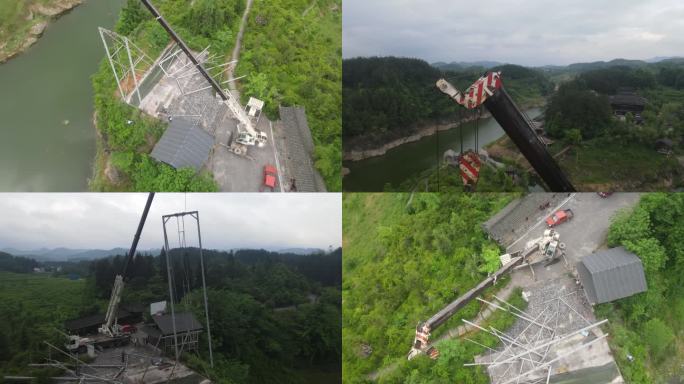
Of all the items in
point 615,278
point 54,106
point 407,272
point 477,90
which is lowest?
point 615,278

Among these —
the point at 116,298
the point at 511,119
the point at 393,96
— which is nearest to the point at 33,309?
the point at 116,298

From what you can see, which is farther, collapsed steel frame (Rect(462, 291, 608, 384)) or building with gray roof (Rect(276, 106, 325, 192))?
building with gray roof (Rect(276, 106, 325, 192))

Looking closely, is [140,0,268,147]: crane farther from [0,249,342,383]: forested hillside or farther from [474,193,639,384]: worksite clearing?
[474,193,639,384]: worksite clearing

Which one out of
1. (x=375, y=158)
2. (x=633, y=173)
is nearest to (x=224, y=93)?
(x=375, y=158)

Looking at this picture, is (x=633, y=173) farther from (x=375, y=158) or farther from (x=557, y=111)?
(x=375, y=158)

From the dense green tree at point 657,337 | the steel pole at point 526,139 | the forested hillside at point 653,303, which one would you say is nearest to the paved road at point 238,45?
the steel pole at point 526,139

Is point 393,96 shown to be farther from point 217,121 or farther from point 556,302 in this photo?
point 556,302

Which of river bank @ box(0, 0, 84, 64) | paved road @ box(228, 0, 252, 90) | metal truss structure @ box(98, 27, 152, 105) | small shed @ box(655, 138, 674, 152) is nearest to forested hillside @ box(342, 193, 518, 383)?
small shed @ box(655, 138, 674, 152)
